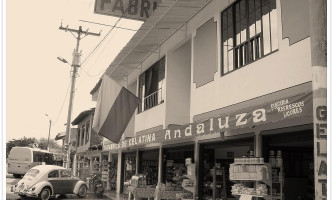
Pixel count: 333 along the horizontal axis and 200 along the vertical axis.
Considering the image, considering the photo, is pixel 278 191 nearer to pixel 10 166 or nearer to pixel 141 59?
pixel 141 59

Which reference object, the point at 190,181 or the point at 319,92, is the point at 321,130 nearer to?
the point at 319,92

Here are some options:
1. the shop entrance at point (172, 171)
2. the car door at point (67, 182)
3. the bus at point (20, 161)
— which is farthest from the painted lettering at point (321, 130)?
the bus at point (20, 161)

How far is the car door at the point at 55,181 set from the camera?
17.8 metres

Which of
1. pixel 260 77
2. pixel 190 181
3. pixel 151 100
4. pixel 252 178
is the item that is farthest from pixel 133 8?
pixel 252 178

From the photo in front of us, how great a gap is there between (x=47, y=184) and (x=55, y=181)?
0.75 m

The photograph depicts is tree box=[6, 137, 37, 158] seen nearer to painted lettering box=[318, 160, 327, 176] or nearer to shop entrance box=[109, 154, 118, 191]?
shop entrance box=[109, 154, 118, 191]

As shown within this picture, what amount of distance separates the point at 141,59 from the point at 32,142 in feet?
233

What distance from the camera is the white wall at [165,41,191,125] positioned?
14.5 metres

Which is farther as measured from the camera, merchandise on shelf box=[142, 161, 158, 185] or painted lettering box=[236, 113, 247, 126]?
merchandise on shelf box=[142, 161, 158, 185]

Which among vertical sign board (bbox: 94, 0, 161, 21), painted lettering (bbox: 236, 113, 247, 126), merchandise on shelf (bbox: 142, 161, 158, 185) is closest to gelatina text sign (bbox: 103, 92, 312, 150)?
painted lettering (bbox: 236, 113, 247, 126)

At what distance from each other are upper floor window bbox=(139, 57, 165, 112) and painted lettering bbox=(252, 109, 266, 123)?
785cm

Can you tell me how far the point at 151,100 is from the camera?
16.9 meters

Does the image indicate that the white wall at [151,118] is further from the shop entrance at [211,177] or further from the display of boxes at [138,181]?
the shop entrance at [211,177]

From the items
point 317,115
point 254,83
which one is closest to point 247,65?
point 254,83
